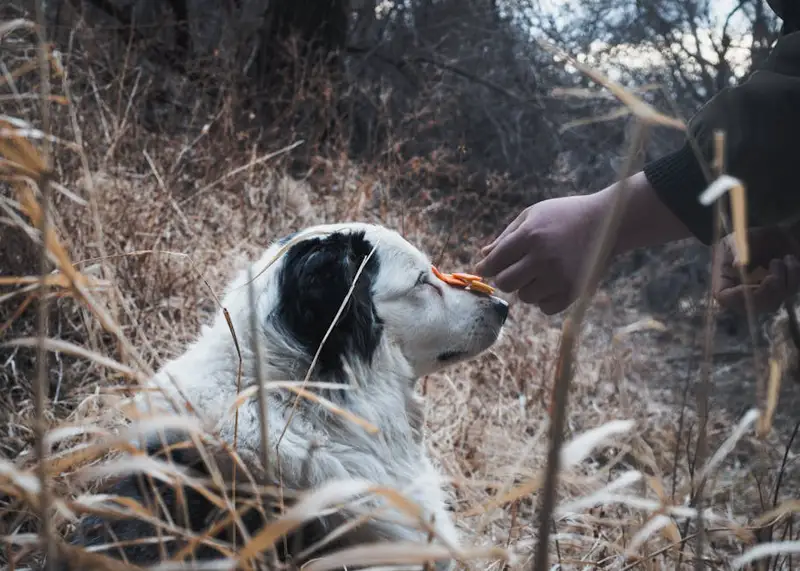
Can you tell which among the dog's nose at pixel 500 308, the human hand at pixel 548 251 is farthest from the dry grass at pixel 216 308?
the dog's nose at pixel 500 308

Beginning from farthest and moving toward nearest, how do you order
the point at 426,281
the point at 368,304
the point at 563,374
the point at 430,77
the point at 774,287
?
1. the point at 430,77
2. the point at 426,281
3. the point at 368,304
4. the point at 774,287
5. the point at 563,374

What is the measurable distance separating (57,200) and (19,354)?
2.76 feet

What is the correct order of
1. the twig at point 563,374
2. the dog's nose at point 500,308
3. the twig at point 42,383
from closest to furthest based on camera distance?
the twig at point 563,374
the twig at point 42,383
the dog's nose at point 500,308

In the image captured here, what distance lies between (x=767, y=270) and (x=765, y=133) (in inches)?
18.2

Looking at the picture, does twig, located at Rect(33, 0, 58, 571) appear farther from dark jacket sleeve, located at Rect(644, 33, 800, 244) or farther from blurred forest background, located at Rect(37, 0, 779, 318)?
blurred forest background, located at Rect(37, 0, 779, 318)

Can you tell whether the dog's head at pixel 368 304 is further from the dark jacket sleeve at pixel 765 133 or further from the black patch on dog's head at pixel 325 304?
the dark jacket sleeve at pixel 765 133

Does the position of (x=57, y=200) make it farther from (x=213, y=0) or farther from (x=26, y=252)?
(x=213, y=0)

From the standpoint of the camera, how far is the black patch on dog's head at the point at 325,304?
203 centimetres

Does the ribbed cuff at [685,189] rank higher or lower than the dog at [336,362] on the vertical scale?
higher

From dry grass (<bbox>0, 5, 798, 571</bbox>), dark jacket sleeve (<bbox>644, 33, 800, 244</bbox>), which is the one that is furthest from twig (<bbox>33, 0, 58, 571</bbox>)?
dark jacket sleeve (<bbox>644, 33, 800, 244</bbox>)

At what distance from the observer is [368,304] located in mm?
2193

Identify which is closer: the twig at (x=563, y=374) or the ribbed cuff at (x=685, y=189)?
the twig at (x=563, y=374)

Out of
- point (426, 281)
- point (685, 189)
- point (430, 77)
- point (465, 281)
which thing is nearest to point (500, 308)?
point (465, 281)

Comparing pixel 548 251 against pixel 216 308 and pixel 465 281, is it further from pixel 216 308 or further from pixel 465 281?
pixel 216 308
